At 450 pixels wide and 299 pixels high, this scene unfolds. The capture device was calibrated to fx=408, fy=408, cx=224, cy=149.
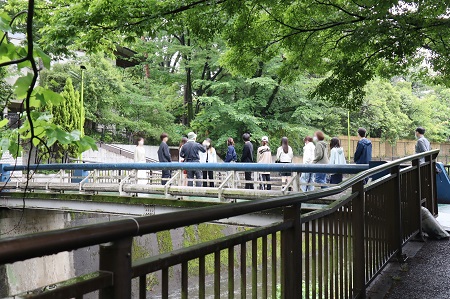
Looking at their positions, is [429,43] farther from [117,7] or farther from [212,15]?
[117,7]

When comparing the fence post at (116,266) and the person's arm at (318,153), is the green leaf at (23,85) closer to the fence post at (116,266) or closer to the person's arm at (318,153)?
the fence post at (116,266)

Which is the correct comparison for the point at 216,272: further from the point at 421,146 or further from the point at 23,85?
the point at 421,146

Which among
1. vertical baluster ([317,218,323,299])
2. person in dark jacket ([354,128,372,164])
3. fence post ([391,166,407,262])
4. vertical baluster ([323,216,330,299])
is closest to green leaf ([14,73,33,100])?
vertical baluster ([317,218,323,299])

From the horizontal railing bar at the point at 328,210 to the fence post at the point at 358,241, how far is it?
95 mm

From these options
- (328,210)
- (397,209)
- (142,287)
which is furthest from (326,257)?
(397,209)

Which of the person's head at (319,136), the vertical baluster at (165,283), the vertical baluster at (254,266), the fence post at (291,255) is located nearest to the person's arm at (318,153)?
the person's head at (319,136)

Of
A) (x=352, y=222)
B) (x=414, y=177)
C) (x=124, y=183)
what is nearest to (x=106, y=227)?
(x=352, y=222)

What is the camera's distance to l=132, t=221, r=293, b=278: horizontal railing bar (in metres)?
1.43

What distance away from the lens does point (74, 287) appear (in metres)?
1.18

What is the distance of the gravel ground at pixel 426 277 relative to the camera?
4.04 m

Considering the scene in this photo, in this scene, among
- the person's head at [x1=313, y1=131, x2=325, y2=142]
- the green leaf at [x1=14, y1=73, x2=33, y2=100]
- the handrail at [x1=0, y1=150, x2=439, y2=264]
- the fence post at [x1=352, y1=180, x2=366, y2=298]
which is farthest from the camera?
the person's head at [x1=313, y1=131, x2=325, y2=142]

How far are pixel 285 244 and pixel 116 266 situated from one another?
4.51 feet

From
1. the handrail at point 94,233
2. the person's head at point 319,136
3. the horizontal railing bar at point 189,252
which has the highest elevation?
the person's head at point 319,136

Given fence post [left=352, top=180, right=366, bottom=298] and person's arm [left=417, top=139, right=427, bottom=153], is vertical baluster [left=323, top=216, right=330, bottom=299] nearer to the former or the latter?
fence post [left=352, top=180, right=366, bottom=298]
